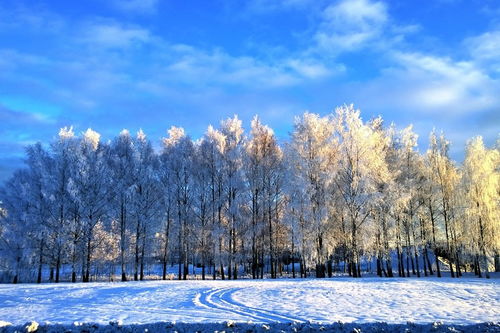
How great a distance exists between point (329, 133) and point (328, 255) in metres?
9.49

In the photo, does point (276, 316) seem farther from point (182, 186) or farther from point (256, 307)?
point (182, 186)

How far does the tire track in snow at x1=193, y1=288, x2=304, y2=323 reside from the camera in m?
11.2

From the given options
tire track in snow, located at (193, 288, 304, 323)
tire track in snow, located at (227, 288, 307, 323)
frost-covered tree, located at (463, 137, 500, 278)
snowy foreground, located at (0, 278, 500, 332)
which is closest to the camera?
snowy foreground, located at (0, 278, 500, 332)

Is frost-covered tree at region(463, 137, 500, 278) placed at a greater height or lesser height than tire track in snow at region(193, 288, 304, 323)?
greater

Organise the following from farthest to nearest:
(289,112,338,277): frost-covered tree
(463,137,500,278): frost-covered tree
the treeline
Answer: (463,137,500,278): frost-covered tree < the treeline < (289,112,338,277): frost-covered tree

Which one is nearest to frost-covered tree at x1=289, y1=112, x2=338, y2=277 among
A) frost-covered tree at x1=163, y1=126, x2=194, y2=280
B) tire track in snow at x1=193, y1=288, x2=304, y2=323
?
frost-covered tree at x1=163, y1=126, x2=194, y2=280

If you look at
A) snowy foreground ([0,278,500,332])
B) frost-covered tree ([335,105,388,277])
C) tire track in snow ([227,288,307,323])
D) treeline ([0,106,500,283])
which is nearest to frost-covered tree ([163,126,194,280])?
treeline ([0,106,500,283])

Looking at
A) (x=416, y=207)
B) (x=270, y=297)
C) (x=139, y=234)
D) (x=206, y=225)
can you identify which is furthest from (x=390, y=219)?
(x=139, y=234)

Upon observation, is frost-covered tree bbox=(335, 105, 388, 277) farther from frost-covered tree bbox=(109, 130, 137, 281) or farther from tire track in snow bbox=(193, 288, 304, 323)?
frost-covered tree bbox=(109, 130, 137, 281)

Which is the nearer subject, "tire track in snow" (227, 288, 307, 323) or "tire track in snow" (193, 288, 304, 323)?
"tire track in snow" (227, 288, 307, 323)

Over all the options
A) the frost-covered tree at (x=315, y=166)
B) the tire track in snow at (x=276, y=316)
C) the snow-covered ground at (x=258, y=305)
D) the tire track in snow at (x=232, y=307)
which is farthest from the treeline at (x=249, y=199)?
the tire track in snow at (x=276, y=316)

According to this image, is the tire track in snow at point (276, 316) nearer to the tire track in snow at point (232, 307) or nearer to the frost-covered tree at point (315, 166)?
the tire track in snow at point (232, 307)

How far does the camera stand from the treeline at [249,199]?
2939cm

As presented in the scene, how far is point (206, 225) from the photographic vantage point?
33.4m
